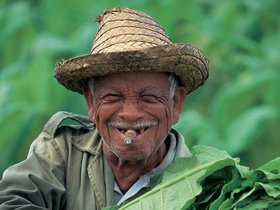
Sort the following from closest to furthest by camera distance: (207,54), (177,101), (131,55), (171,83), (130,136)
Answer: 1. (131,55)
2. (130,136)
3. (171,83)
4. (177,101)
5. (207,54)

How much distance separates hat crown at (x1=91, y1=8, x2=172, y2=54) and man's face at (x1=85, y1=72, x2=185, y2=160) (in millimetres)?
107

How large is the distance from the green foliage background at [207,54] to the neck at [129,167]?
424 cm

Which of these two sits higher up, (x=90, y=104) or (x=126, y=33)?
(x=126, y=33)

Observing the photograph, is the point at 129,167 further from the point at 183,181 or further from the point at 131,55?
the point at 131,55

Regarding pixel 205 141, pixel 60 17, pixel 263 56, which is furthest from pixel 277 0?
pixel 205 141

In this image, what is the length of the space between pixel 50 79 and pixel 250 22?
9.02 ft

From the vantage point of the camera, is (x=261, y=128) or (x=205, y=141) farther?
(x=261, y=128)

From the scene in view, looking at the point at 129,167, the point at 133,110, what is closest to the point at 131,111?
the point at 133,110

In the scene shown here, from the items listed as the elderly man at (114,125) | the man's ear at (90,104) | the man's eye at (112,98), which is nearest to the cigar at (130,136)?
the elderly man at (114,125)

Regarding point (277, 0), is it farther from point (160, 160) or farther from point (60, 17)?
point (160, 160)

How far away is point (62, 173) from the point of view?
459cm

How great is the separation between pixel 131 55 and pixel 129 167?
570 mm

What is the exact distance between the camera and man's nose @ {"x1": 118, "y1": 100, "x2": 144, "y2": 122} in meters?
4.34

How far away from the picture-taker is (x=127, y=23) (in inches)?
175
